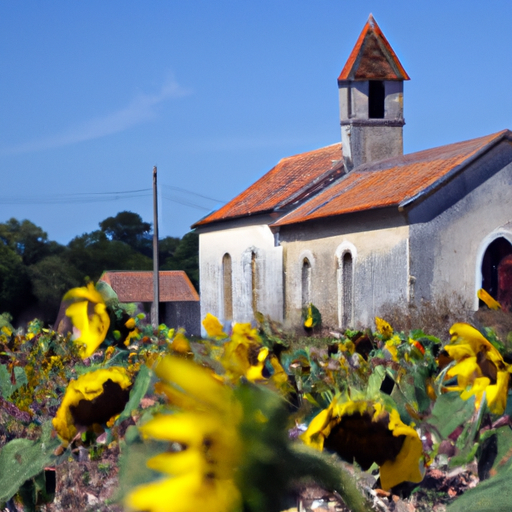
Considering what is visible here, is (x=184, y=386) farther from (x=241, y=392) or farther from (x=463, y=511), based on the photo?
(x=463, y=511)

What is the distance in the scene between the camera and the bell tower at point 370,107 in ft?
67.1

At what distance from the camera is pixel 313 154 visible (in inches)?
933

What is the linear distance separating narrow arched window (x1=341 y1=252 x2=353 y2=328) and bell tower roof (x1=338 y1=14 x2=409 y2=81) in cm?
587

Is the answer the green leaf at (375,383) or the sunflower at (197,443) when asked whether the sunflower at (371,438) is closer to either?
the green leaf at (375,383)

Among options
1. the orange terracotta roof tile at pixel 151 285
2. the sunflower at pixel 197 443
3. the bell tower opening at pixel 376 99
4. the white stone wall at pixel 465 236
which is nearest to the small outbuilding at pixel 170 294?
the orange terracotta roof tile at pixel 151 285

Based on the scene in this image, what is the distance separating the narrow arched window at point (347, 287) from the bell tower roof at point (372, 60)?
587 centimetres

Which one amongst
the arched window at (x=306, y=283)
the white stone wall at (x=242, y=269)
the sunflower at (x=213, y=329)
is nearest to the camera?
the sunflower at (x=213, y=329)

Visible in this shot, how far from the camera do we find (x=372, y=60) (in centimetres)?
2084

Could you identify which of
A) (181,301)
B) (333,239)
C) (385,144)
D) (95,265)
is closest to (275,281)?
(333,239)

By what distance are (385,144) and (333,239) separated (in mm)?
4627

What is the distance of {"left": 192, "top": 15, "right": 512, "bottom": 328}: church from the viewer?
1519 cm

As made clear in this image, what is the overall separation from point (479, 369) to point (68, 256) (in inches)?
1733

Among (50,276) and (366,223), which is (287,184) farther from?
(50,276)

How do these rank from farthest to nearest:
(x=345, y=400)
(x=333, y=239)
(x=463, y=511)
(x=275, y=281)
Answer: (x=275, y=281)
(x=333, y=239)
(x=345, y=400)
(x=463, y=511)
